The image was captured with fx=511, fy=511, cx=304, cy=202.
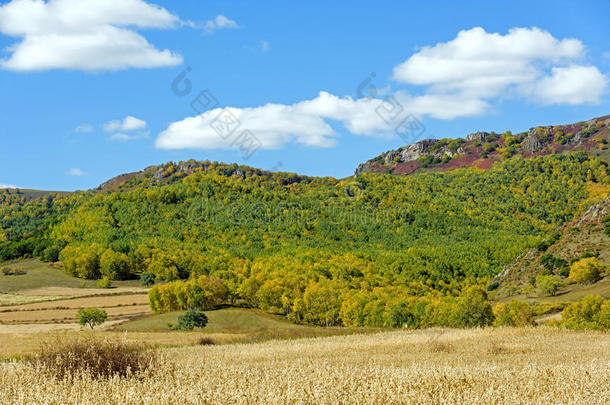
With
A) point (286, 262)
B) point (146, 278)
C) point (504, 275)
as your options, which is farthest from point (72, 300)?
point (504, 275)

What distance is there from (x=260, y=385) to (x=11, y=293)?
543 feet

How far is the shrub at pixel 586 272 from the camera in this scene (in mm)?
103250

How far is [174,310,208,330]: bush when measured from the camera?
314 ft

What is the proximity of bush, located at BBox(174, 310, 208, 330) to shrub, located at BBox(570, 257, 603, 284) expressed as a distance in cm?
7599

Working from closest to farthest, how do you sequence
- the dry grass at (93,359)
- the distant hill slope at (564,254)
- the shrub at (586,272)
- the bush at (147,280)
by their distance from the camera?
the dry grass at (93,359), the shrub at (586,272), the distant hill slope at (564,254), the bush at (147,280)

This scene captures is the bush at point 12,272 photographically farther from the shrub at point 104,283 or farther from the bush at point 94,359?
the bush at point 94,359

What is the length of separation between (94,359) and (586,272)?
10899 cm

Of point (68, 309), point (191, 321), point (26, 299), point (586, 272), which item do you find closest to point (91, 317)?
point (191, 321)

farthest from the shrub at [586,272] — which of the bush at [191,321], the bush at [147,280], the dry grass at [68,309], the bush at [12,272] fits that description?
the bush at [12,272]

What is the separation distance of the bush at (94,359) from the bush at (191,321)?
268 feet

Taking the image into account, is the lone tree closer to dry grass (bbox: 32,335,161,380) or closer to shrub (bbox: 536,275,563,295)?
shrub (bbox: 536,275,563,295)

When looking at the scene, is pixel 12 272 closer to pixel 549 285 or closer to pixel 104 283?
pixel 104 283

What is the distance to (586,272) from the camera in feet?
340

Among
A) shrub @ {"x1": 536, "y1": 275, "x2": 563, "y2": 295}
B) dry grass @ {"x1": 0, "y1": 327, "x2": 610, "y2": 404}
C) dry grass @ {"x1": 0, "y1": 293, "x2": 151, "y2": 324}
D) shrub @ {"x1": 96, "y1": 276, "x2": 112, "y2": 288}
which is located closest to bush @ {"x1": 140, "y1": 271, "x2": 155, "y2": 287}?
shrub @ {"x1": 96, "y1": 276, "x2": 112, "y2": 288}
